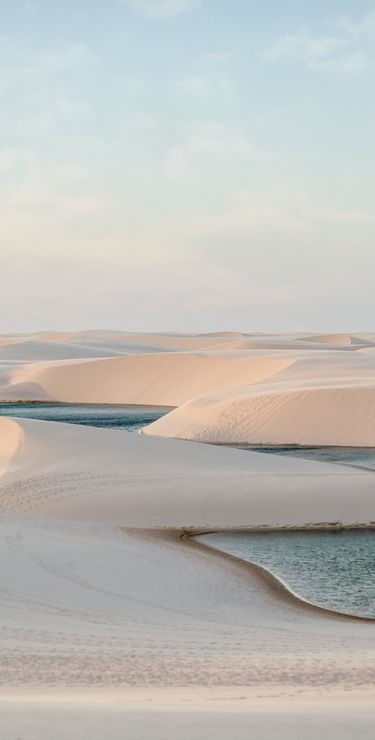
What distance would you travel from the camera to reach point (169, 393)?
4891 cm

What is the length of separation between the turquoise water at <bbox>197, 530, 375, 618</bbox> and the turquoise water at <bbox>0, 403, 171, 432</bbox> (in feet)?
61.5

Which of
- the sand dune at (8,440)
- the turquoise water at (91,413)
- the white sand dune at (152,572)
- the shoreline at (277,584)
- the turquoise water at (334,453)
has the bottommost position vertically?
the shoreline at (277,584)

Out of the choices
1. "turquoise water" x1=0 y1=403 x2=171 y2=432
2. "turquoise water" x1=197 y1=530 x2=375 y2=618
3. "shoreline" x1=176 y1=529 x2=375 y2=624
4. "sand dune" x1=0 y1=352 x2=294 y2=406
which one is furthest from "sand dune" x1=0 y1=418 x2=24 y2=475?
"sand dune" x1=0 y1=352 x2=294 y2=406

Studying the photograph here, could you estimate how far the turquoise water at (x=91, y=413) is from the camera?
3641 centimetres

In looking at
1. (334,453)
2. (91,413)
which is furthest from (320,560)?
(91,413)

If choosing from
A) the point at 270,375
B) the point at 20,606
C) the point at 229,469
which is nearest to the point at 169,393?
the point at 270,375

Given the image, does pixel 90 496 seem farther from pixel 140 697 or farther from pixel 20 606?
pixel 140 697

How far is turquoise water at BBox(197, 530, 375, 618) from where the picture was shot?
11.0 meters

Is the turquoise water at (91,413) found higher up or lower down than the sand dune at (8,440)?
higher up

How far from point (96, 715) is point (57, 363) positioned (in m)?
51.0

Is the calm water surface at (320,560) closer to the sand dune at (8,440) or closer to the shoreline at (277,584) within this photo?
the shoreline at (277,584)

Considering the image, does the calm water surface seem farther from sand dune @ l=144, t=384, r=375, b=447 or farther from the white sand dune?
sand dune @ l=144, t=384, r=375, b=447

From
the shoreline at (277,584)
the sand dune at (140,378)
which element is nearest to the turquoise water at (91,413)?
the sand dune at (140,378)

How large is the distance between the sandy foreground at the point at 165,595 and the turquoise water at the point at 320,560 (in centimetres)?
39
